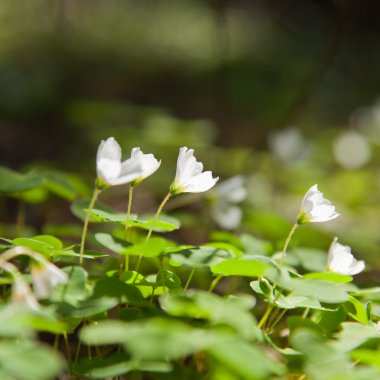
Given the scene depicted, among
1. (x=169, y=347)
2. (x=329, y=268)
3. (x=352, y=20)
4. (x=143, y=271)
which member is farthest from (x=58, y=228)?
(x=352, y=20)

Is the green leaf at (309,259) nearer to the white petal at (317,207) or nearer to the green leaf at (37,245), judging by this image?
the white petal at (317,207)

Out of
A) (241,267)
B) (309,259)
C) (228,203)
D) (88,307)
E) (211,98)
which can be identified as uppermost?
(211,98)

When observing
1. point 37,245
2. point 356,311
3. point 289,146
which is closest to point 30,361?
point 37,245

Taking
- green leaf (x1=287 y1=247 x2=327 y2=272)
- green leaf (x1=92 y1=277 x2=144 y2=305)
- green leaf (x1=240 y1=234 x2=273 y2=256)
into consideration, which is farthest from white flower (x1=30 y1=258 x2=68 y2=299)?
green leaf (x1=287 y1=247 x2=327 y2=272)

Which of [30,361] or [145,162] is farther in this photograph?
[145,162]

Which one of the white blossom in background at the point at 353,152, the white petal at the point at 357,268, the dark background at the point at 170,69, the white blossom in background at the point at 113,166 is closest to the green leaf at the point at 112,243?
the white blossom in background at the point at 113,166

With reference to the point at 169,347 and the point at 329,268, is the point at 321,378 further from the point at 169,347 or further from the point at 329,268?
the point at 329,268

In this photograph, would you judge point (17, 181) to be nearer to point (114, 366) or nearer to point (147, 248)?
point (147, 248)

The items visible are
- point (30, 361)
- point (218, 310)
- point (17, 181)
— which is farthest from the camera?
point (17, 181)
